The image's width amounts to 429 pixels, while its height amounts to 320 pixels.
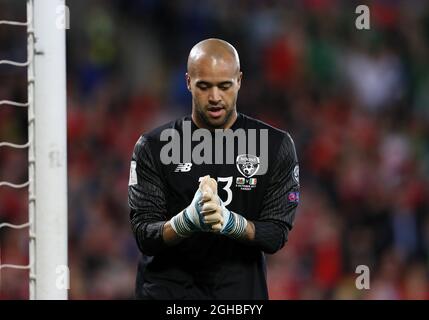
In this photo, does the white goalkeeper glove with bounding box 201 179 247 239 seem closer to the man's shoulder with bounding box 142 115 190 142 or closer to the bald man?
the bald man

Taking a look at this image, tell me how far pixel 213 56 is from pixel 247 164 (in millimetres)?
488

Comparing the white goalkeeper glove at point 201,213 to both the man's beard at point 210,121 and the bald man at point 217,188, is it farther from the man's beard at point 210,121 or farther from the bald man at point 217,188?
the man's beard at point 210,121

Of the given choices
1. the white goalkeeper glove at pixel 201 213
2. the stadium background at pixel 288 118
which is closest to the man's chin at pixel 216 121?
the white goalkeeper glove at pixel 201 213

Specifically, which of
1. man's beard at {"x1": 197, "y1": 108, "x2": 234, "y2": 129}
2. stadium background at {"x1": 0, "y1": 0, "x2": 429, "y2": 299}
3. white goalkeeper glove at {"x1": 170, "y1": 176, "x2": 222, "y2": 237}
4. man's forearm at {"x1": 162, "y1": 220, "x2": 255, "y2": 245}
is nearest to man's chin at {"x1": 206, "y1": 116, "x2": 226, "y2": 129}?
man's beard at {"x1": 197, "y1": 108, "x2": 234, "y2": 129}

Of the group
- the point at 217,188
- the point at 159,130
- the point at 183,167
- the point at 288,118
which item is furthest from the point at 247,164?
the point at 288,118

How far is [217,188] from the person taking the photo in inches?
162

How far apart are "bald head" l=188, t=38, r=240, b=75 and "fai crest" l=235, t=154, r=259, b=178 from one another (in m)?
0.38

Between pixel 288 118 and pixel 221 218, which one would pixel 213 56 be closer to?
pixel 221 218

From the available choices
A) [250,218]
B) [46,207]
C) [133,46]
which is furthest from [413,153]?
[46,207]
